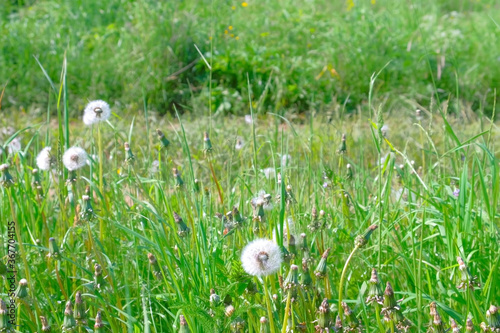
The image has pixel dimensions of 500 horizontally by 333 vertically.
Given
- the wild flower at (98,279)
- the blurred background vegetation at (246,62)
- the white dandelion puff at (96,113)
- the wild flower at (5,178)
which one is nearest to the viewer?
the wild flower at (98,279)

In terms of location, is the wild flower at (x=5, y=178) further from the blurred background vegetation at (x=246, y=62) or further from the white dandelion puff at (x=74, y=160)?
the blurred background vegetation at (x=246, y=62)

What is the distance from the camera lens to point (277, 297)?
1524mm

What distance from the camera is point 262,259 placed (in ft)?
4.19

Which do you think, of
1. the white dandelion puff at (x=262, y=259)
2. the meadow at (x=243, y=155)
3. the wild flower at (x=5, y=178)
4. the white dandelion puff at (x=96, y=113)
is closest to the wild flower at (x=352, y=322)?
the meadow at (x=243, y=155)

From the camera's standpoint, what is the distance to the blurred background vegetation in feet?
17.9

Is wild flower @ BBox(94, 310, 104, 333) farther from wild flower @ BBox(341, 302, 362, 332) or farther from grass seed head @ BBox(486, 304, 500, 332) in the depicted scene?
grass seed head @ BBox(486, 304, 500, 332)

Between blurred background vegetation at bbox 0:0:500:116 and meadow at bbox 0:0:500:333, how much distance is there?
24mm

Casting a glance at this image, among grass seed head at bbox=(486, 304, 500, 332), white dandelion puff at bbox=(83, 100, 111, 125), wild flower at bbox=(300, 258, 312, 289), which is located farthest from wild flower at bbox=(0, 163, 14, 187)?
grass seed head at bbox=(486, 304, 500, 332)

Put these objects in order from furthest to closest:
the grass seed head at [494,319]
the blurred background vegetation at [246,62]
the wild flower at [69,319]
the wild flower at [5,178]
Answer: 1. the blurred background vegetation at [246,62]
2. the wild flower at [5,178]
3. the wild flower at [69,319]
4. the grass seed head at [494,319]

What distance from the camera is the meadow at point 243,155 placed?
1625mm

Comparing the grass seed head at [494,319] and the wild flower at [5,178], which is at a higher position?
the wild flower at [5,178]

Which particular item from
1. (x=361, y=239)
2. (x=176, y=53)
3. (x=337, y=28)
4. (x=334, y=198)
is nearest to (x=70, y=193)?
(x=334, y=198)

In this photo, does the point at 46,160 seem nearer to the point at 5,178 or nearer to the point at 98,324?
the point at 5,178

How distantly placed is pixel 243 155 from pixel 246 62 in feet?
10.8
